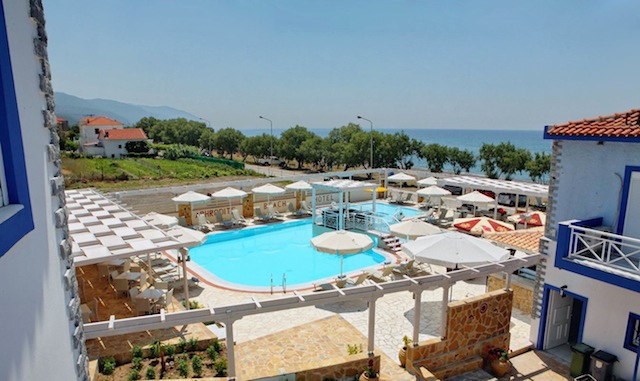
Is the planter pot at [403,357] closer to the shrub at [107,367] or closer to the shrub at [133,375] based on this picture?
the shrub at [133,375]

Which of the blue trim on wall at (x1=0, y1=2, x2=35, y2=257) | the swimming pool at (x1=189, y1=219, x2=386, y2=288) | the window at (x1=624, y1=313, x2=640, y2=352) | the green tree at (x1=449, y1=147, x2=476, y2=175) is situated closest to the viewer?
the blue trim on wall at (x1=0, y1=2, x2=35, y2=257)

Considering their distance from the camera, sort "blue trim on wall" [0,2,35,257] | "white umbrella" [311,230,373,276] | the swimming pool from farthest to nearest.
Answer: the swimming pool < "white umbrella" [311,230,373,276] < "blue trim on wall" [0,2,35,257]

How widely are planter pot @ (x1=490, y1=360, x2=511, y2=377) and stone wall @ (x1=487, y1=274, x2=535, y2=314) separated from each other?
3.80m

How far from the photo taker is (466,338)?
10.1m

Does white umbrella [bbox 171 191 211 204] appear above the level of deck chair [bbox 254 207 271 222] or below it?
above

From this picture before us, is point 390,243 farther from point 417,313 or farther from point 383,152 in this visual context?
point 383,152

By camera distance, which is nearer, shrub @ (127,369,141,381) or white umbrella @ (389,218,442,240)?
shrub @ (127,369,141,381)

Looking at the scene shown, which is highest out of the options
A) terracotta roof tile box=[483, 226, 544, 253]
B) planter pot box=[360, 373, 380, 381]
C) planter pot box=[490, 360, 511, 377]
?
terracotta roof tile box=[483, 226, 544, 253]

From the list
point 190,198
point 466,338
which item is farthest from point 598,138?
point 190,198

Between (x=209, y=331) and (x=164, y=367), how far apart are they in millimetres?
1829

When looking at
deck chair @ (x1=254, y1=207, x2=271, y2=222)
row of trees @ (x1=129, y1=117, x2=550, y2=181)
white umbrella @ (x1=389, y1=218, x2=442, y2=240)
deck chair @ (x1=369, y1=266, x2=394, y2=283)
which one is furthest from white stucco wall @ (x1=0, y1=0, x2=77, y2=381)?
row of trees @ (x1=129, y1=117, x2=550, y2=181)

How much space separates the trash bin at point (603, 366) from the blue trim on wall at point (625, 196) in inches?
117

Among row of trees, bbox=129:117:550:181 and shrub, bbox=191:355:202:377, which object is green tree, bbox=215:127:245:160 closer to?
row of trees, bbox=129:117:550:181

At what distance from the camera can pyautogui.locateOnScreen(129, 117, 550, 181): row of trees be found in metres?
47.0
